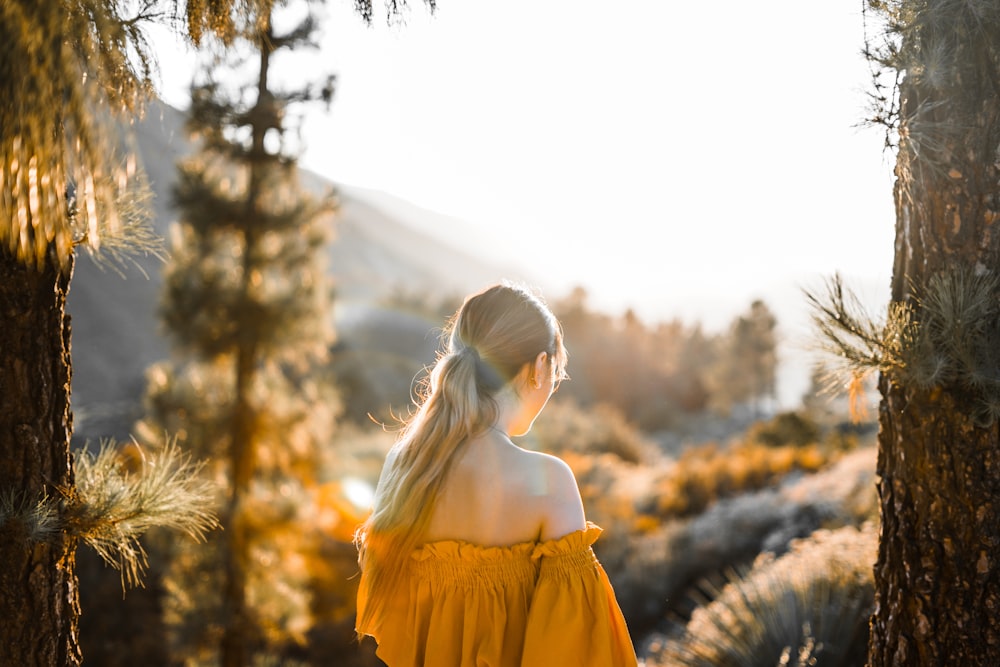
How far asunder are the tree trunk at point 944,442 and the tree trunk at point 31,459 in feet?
8.55

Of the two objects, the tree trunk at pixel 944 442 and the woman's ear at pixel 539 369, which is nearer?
the woman's ear at pixel 539 369

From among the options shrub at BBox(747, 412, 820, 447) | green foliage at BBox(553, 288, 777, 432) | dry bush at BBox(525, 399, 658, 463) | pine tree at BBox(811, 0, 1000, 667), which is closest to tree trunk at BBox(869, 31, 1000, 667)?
pine tree at BBox(811, 0, 1000, 667)

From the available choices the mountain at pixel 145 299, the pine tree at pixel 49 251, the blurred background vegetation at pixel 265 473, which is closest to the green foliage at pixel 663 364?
the mountain at pixel 145 299

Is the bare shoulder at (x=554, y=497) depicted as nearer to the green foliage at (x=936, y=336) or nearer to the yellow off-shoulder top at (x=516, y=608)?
the yellow off-shoulder top at (x=516, y=608)

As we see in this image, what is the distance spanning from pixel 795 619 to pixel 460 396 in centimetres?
284

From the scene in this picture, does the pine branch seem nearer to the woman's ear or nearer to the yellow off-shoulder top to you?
the yellow off-shoulder top

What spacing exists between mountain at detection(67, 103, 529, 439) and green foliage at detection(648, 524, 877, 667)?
2.49 metres

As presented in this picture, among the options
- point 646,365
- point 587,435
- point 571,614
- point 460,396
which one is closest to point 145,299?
point 587,435

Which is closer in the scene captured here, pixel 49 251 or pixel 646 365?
pixel 49 251

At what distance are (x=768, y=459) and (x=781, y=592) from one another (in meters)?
8.26

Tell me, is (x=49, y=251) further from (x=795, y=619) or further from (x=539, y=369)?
(x=795, y=619)

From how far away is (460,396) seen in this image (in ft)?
6.64

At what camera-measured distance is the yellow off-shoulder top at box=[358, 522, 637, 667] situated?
194 centimetres

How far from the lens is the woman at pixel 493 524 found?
197 cm
